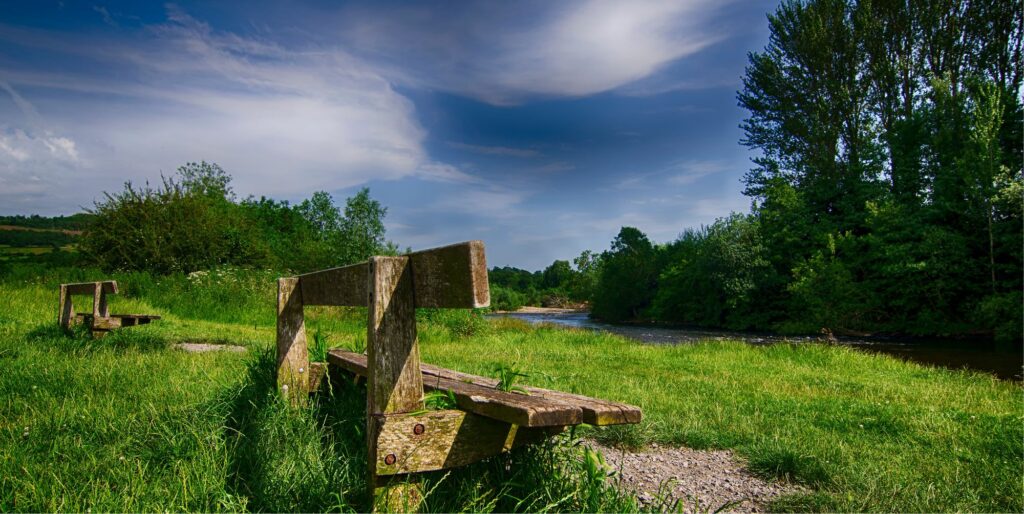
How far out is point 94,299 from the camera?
28.0 ft

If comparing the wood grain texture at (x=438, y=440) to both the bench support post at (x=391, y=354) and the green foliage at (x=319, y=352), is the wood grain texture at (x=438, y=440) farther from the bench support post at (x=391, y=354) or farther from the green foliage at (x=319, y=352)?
the green foliage at (x=319, y=352)

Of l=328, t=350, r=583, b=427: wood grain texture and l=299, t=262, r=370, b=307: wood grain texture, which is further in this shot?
l=299, t=262, r=370, b=307: wood grain texture

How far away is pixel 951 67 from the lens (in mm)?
29188

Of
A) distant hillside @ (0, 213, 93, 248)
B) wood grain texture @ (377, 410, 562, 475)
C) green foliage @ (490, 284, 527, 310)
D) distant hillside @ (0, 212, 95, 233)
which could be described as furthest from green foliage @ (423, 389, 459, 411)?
green foliage @ (490, 284, 527, 310)

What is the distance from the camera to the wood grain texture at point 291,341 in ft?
12.9

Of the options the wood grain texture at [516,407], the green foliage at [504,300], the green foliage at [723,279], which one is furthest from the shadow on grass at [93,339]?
the green foliage at [504,300]

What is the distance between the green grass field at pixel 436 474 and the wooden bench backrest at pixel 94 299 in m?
0.35

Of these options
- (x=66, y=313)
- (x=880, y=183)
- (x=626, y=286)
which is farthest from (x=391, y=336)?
(x=626, y=286)

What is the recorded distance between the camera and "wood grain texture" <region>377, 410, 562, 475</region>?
2258 millimetres

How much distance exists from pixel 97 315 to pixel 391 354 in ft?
29.3

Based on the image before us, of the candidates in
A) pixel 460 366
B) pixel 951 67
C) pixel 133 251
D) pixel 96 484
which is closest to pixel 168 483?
pixel 96 484

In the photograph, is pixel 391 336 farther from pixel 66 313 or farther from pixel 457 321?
pixel 457 321

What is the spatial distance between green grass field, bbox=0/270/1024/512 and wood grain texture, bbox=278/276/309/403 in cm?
19

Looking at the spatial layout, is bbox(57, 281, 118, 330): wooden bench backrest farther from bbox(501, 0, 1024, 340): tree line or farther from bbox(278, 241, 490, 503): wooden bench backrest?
bbox(501, 0, 1024, 340): tree line
